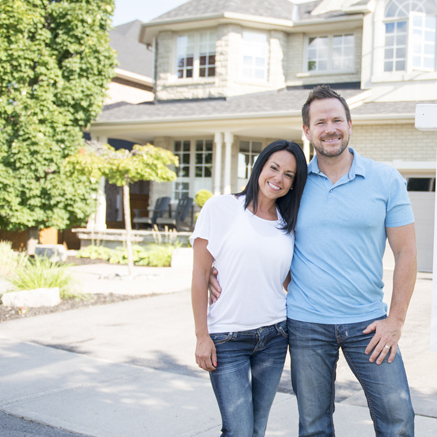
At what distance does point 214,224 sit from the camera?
8.01 feet

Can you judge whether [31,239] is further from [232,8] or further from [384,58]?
[384,58]

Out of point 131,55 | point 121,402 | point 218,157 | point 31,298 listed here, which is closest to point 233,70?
point 218,157

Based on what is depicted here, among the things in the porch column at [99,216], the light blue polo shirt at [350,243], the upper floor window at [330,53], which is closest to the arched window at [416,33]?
the upper floor window at [330,53]

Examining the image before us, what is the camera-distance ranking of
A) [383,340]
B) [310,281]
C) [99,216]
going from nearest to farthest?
[383,340] < [310,281] < [99,216]

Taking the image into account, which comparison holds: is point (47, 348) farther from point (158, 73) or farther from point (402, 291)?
point (158, 73)

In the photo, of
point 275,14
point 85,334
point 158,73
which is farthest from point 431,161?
point 85,334

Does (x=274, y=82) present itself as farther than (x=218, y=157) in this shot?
Yes

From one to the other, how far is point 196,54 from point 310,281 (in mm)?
Answer: 15315

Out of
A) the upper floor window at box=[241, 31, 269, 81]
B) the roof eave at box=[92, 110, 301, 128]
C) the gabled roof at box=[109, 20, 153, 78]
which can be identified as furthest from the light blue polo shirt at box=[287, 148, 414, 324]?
the gabled roof at box=[109, 20, 153, 78]

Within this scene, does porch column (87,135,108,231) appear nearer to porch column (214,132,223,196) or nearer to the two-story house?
the two-story house

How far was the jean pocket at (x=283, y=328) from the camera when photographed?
2496 millimetres

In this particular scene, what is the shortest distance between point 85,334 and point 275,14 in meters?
12.9

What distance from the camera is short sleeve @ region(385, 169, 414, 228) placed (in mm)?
2363

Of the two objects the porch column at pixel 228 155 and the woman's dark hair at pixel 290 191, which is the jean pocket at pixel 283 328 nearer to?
the woman's dark hair at pixel 290 191
